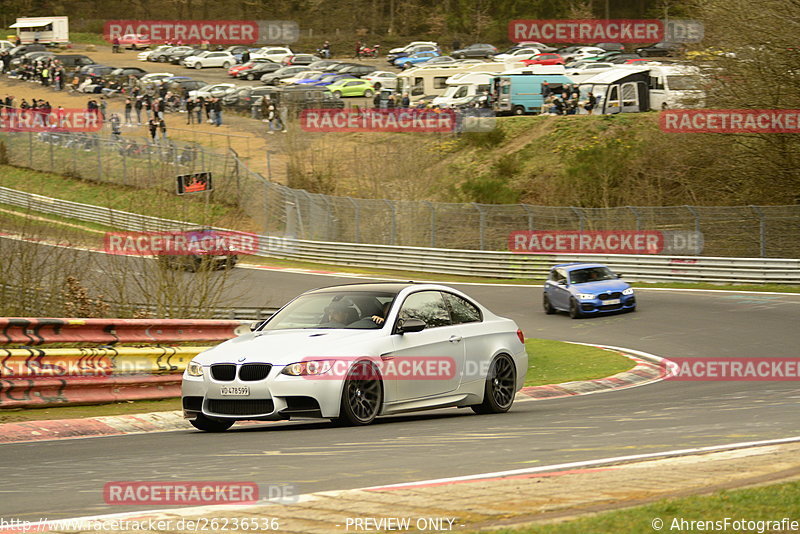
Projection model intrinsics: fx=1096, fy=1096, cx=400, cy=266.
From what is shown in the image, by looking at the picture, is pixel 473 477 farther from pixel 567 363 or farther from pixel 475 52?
pixel 475 52

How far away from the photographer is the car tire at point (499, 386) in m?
12.4

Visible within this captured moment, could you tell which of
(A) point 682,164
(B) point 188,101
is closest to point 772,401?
(A) point 682,164

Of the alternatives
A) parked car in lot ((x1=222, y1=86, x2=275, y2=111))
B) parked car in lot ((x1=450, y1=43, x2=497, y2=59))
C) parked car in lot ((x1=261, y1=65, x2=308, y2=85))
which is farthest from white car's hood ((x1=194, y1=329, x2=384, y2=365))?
parked car in lot ((x1=450, y1=43, x2=497, y2=59))

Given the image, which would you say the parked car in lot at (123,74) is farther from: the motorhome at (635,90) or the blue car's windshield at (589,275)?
the blue car's windshield at (589,275)

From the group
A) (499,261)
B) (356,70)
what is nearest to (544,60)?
(356,70)

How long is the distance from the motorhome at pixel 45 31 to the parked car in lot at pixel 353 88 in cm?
3797

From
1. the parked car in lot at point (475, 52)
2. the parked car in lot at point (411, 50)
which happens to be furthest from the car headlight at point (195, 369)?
the parked car in lot at point (411, 50)

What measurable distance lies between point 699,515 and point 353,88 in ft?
230

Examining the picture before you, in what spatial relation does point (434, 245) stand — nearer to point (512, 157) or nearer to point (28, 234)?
point (512, 157)

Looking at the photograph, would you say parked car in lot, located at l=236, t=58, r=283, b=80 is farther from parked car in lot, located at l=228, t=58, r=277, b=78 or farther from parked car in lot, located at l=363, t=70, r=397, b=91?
parked car in lot, located at l=363, t=70, r=397, b=91

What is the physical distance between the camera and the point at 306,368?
10352 millimetres

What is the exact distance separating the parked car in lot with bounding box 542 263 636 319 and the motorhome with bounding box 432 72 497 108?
34956 mm

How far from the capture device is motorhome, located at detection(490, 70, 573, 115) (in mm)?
62875

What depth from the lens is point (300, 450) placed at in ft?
28.9
